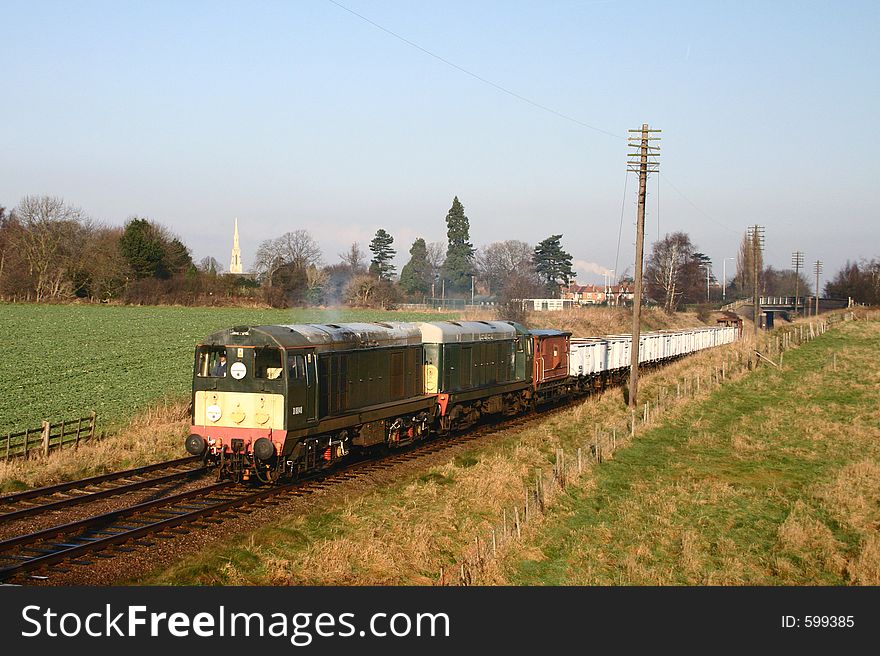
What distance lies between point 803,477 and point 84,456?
20.8m

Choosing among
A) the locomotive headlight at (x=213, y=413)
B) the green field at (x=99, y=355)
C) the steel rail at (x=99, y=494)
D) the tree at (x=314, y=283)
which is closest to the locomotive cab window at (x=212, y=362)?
the locomotive headlight at (x=213, y=413)

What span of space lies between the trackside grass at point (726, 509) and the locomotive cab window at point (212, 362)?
8281 mm

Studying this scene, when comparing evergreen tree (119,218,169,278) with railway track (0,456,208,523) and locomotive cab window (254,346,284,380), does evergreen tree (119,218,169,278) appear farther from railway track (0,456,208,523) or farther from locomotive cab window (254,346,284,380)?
locomotive cab window (254,346,284,380)

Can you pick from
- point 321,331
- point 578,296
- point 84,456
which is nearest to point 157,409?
point 84,456

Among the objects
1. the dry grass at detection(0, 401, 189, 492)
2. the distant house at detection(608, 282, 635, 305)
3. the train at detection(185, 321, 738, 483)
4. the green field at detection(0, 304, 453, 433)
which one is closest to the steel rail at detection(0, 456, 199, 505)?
the dry grass at detection(0, 401, 189, 492)

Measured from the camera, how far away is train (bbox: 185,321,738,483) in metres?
19.3

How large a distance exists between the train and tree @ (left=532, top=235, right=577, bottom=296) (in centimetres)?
11928

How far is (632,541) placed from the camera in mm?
17688

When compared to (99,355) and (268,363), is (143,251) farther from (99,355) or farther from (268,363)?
(268,363)

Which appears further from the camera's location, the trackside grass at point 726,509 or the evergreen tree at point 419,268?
the evergreen tree at point 419,268

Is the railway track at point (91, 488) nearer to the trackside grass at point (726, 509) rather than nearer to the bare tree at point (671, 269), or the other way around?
the trackside grass at point (726, 509)

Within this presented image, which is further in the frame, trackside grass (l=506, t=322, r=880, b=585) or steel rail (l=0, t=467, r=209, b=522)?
steel rail (l=0, t=467, r=209, b=522)

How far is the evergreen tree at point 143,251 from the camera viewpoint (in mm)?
92312

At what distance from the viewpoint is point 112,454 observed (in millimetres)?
24125
